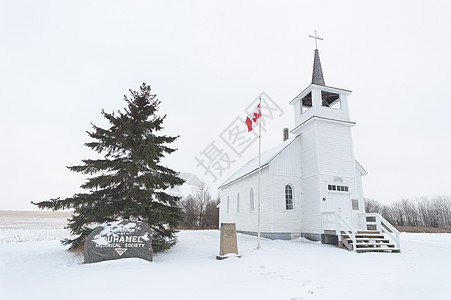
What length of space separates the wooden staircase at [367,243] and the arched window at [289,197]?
3.76 m

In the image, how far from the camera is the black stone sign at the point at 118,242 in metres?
7.91

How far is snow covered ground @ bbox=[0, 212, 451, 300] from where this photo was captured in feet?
16.4

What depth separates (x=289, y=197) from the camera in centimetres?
1623

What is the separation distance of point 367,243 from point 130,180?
1059 cm

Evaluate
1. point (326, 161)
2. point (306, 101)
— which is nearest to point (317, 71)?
point (306, 101)

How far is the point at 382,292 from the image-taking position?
5.22 meters

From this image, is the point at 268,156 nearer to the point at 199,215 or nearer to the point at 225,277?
the point at 225,277

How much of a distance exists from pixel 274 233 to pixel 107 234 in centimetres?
995

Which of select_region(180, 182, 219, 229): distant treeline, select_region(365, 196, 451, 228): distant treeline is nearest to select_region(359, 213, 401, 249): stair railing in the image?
select_region(180, 182, 219, 229): distant treeline

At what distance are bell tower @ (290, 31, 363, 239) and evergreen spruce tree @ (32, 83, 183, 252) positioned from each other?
28.1 ft

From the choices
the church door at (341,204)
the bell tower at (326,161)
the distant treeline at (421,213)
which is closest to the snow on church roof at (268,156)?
the bell tower at (326,161)

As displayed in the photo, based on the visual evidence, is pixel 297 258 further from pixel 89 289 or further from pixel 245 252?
pixel 89 289

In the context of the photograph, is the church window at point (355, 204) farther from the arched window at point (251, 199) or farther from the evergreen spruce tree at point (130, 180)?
the evergreen spruce tree at point (130, 180)

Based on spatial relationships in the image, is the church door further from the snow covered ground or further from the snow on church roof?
the snow covered ground
